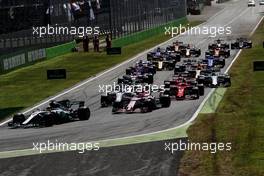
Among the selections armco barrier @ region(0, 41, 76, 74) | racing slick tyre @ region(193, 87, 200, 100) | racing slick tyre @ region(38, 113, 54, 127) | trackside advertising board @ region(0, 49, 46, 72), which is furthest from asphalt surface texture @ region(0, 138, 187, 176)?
trackside advertising board @ region(0, 49, 46, 72)

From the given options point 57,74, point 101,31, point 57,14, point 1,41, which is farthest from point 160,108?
point 101,31

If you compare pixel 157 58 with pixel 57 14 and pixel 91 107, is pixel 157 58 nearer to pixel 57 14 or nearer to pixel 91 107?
pixel 91 107

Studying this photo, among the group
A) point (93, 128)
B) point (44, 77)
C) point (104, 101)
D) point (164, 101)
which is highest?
point (164, 101)

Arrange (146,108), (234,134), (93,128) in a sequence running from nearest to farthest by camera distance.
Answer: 1. (234,134)
2. (93,128)
3. (146,108)

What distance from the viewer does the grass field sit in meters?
20.1

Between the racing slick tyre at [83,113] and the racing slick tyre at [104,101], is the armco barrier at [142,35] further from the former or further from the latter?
the racing slick tyre at [83,113]

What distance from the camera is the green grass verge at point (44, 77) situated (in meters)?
40.4

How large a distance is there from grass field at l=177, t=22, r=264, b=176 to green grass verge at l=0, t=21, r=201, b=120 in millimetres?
11309

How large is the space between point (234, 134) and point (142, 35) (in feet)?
221

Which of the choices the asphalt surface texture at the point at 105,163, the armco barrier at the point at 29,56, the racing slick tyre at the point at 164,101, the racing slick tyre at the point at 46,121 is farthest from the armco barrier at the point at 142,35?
the asphalt surface texture at the point at 105,163

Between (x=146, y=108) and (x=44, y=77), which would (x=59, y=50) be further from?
(x=146, y=108)

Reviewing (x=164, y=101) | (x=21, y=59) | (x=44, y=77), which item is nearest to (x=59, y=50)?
(x=21, y=59)

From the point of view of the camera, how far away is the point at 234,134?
25141 mm

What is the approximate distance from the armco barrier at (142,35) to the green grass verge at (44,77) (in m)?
1.53
